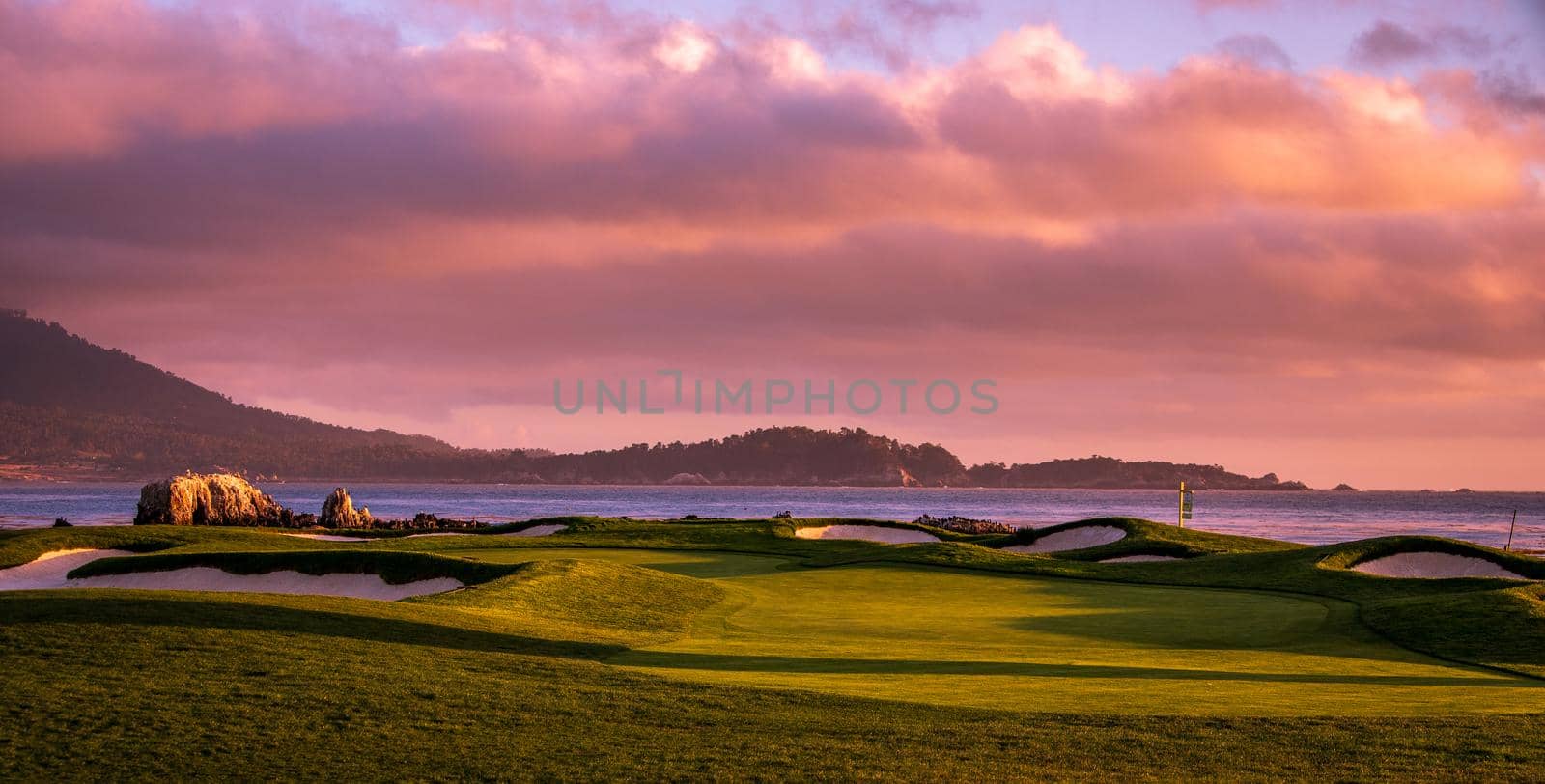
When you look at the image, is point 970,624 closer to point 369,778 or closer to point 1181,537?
point 369,778

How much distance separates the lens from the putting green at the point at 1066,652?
1363cm

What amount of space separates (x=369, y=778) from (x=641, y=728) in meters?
2.45

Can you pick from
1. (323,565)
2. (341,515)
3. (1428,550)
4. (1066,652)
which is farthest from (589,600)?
(341,515)

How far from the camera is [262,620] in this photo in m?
15.3

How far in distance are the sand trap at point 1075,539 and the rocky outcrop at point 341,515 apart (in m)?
31.7

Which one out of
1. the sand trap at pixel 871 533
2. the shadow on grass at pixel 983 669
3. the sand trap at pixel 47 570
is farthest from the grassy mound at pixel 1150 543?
the sand trap at pixel 47 570

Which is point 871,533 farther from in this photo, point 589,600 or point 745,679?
point 745,679

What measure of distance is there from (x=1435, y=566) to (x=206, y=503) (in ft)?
159

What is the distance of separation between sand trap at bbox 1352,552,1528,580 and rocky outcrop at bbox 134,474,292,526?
44488 millimetres

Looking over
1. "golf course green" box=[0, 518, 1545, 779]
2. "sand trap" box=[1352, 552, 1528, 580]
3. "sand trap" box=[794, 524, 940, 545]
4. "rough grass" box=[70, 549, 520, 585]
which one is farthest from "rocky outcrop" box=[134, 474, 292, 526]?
"sand trap" box=[1352, 552, 1528, 580]

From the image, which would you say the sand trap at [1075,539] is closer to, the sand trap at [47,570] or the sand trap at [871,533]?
the sand trap at [871,533]

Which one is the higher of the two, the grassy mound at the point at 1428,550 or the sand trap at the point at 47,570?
the grassy mound at the point at 1428,550

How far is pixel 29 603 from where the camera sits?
1509 centimetres

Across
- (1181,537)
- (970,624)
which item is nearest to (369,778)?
(970,624)
